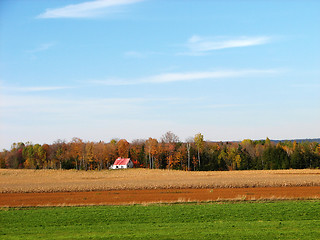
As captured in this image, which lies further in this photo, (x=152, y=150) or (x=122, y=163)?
(x=122, y=163)

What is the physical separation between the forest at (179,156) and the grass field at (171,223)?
266 ft

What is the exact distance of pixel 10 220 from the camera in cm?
2252

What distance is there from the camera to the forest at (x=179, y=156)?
105000 mm

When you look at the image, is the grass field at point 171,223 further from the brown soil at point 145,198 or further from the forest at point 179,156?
the forest at point 179,156

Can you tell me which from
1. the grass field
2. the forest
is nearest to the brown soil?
the grass field

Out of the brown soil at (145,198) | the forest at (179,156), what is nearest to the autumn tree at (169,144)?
the forest at (179,156)

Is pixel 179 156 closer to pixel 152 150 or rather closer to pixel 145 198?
pixel 152 150

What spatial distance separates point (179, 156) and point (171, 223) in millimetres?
88972

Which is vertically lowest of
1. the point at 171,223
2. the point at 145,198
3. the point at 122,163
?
the point at 145,198

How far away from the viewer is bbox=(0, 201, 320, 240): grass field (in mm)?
17391

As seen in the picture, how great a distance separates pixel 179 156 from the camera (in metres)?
109

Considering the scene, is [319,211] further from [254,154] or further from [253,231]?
[254,154]

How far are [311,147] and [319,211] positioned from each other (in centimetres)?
9642

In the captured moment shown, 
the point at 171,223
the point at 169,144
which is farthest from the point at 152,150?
the point at 171,223
